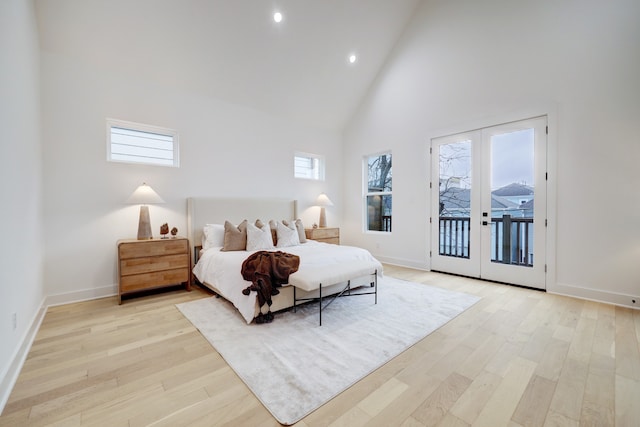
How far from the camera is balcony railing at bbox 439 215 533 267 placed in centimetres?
384

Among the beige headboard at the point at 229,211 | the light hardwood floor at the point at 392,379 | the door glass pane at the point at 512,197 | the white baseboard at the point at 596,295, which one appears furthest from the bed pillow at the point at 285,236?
the white baseboard at the point at 596,295

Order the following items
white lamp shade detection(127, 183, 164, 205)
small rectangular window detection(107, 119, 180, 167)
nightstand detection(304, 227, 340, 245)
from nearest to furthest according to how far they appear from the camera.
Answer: white lamp shade detection(127, 183, 164, 205)
small rectangular window detection(107, 119, 180, 167)
nightstand detection(304, 227, 340, 245)

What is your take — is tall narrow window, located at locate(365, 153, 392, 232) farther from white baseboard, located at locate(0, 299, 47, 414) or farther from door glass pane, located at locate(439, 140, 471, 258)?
white baseboard, located at locate(0, 299, 47, 414)

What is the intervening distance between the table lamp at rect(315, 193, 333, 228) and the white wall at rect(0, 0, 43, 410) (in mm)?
4122

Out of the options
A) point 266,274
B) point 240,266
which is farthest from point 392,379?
point 240,266

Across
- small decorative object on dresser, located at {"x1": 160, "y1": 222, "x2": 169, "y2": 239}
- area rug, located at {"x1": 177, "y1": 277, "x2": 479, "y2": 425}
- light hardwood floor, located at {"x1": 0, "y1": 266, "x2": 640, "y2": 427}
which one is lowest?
light hardwood floor, located at {"x1": 0, "y1": 266, "x2": 640, "y2": 427}

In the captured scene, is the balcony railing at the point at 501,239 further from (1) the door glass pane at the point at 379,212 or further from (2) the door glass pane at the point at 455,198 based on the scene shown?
(1) the door glass pane at the point at 379,212

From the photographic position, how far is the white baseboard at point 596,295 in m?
3.06

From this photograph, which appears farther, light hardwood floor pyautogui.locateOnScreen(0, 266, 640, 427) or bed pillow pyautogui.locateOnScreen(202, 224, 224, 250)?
bed pillow pyautogui.locateOnScreen(202, 224, 224, 250)

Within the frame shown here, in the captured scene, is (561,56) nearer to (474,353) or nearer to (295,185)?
(474,353)

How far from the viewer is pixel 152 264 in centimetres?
344

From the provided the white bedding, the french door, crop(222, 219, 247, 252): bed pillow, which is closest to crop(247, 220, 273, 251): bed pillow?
crop(222, 219, 247, 252): bed pillow

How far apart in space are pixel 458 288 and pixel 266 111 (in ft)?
14.4

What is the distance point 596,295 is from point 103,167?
6385mm
